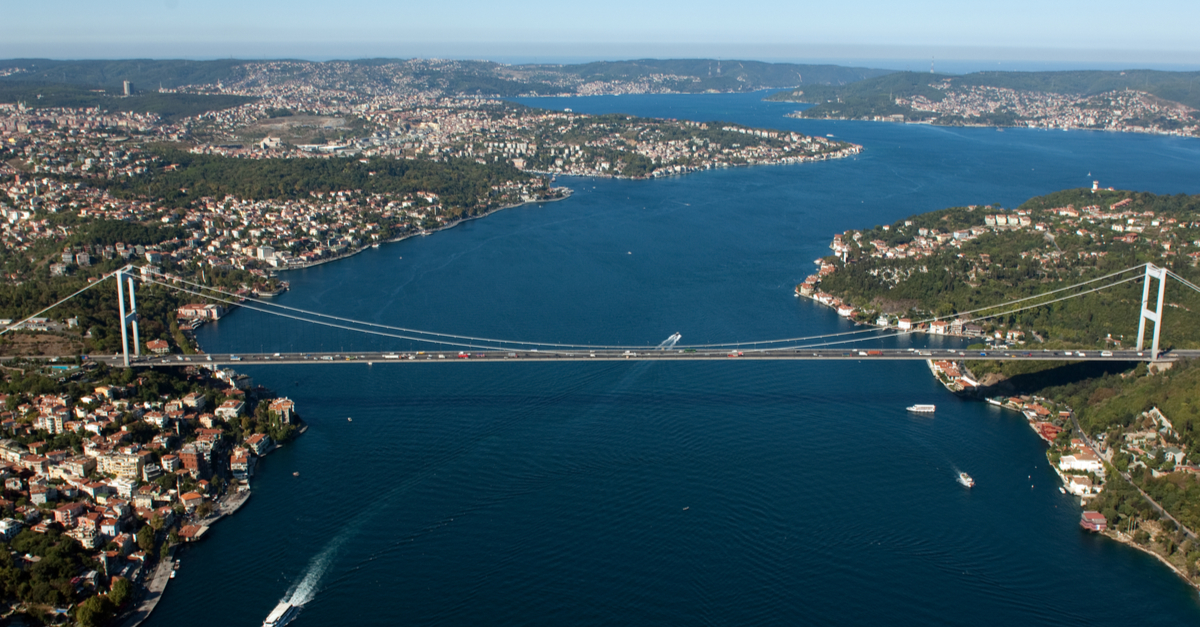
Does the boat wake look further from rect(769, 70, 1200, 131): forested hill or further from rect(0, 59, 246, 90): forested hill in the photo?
rect(0, 59, 246, 90): forested hill

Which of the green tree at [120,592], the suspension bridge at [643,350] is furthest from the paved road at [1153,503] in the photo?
the green tree at [120,592]

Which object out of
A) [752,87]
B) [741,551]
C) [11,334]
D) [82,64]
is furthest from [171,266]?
[752,87]

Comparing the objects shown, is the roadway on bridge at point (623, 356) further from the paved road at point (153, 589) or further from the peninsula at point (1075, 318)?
the paved road at point (153, 589)

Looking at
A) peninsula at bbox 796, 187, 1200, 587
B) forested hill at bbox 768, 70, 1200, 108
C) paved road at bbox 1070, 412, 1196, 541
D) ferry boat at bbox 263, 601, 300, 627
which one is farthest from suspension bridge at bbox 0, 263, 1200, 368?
forested hill at bbox 768, 70, 1200, 108

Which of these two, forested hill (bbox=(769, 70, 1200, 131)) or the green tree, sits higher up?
forested hill (bbox=(769, 70, 1200, 131))

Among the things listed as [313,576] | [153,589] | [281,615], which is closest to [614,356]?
[313,576]

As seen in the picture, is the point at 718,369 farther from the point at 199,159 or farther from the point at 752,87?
the point at 752,87
